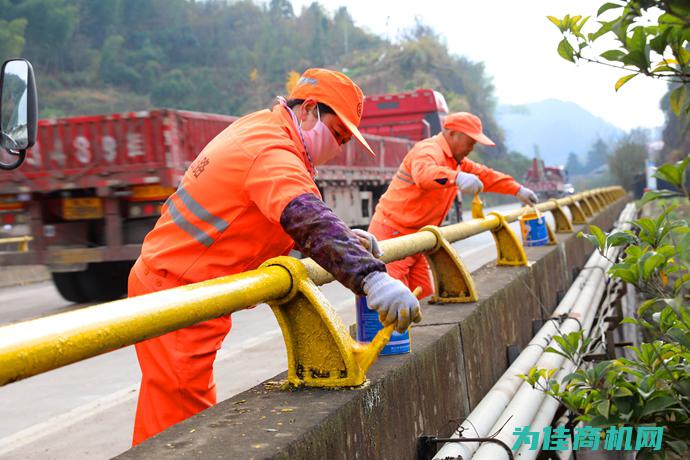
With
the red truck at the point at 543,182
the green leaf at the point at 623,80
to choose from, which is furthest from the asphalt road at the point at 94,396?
the red truck at the point at 543,182

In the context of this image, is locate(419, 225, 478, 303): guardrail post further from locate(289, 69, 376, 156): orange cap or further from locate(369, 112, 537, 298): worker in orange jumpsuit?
locate(369, 112, 537, 298): worker in orange jumpsuit

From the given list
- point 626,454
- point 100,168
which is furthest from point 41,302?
point 626,454

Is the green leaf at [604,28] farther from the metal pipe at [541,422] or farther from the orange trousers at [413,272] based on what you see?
the orange trousers at [413,272]

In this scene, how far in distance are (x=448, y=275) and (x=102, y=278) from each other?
9125mm

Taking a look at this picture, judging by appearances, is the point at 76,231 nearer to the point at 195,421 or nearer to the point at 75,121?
the point at 75,121

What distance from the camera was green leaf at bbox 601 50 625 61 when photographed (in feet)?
9.03

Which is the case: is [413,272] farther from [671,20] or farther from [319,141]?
[671,20]

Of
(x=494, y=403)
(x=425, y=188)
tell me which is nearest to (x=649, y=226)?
(x=494, y=403)

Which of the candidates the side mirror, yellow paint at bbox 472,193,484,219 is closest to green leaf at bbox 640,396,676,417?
the side mirror

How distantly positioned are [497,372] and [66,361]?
3.42 metres

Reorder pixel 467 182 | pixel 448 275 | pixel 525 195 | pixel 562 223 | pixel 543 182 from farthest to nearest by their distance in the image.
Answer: pixel 543 182 → pixel 562 223 → pixel 525 195 → pixel 467 182 → pixel 448 275

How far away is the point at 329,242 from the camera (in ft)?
9.66

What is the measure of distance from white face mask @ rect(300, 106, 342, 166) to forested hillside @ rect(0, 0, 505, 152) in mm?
75295

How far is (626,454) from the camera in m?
3.49
